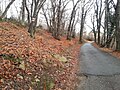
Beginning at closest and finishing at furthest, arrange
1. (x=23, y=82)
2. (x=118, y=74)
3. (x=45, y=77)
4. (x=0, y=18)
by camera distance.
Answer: (x=23, y=82) < (x=45, y=77) < (x=118, y=74) < (x=0, y=18)

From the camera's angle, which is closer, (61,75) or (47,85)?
(47,85)

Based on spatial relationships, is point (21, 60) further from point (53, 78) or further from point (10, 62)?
point (53, 78)

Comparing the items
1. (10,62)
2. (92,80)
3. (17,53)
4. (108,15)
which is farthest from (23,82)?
(108,15)

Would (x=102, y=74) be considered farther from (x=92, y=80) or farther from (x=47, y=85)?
(x=47, y=85)

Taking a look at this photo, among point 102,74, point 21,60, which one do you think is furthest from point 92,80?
point 21,60

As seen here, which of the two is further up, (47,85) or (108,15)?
(108,15)

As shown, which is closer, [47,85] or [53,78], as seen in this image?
[47,85]

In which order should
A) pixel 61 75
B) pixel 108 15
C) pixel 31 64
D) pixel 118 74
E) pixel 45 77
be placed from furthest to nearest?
pixel 108 15 → pixel 118 74 → pixel 61 75 → pixel 31 64 → pixel 45 77

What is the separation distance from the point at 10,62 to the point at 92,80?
375 cm

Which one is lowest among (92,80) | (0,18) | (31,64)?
(92,80)

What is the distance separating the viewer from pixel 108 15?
3359 centimetres

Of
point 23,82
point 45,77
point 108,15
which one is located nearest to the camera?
point 23,82

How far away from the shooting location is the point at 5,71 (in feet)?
A: 21.1

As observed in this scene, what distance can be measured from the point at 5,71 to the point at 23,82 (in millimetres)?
753
